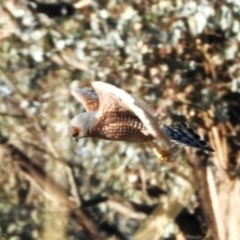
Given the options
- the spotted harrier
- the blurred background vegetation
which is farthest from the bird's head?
the blurred background vegetation

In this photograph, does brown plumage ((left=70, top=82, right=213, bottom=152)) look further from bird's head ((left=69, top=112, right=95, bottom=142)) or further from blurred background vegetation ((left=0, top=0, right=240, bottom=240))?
blurred background vegetation ((left=0, top=0, right=240, bottom=240))

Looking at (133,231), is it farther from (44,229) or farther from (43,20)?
(43,20)

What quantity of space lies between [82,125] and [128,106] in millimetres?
452

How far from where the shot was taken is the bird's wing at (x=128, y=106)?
4.21 m

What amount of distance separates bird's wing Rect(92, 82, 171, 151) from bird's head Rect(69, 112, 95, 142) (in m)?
0.11

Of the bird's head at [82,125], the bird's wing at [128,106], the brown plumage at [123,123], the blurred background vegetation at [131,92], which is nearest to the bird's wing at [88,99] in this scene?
the brown plumage at [123,123]

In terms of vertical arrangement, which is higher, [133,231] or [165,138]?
[165,138]

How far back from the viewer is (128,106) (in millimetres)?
4324

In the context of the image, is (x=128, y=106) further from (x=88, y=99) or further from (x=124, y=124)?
(x=88, y=99)

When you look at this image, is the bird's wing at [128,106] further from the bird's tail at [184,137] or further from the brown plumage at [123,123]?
the bird's tail at [184,137]

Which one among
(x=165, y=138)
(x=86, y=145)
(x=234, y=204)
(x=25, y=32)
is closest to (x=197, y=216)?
(x=234, y=204)

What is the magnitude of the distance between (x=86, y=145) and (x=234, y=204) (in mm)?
1245

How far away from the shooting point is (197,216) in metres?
9.16

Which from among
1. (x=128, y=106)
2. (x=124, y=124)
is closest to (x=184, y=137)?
(x=124, y=124)
